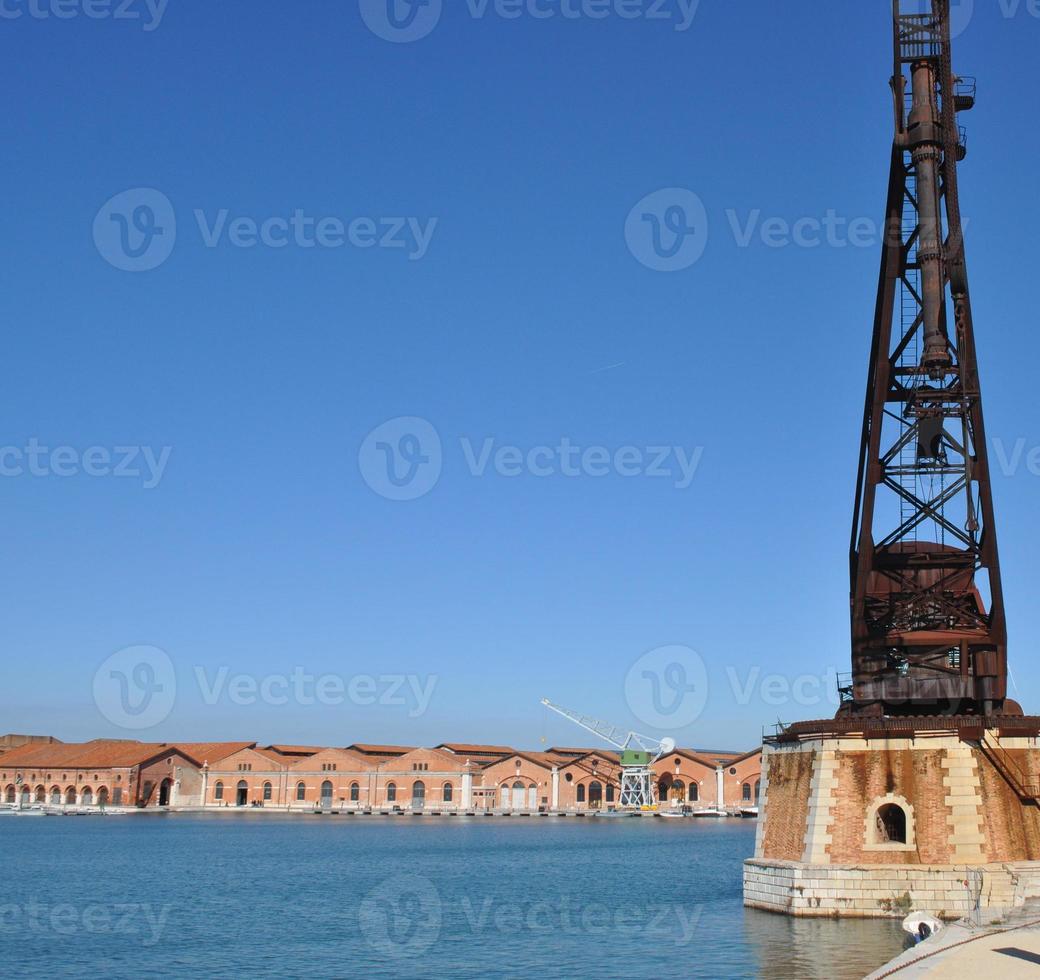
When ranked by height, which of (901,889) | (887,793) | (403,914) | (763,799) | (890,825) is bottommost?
(403,914)

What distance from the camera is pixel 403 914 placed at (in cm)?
4234

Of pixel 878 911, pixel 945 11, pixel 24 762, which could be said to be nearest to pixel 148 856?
pixel 878 911

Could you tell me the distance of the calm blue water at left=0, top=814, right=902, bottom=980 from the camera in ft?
101

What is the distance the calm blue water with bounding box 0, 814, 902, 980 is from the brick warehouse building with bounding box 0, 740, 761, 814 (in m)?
46.4

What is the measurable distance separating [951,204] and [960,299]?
293 centimetres

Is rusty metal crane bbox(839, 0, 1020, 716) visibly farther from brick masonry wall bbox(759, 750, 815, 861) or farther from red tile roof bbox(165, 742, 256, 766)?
red tile roof bbox(165, 742, 256, 766)

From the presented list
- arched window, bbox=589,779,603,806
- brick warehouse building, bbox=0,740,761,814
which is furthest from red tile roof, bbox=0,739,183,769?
arched window, bbox=589,779,603,806

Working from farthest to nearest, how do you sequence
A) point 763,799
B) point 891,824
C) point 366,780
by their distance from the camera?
1. point 366,780
2. point 763,799
3. point 891,824

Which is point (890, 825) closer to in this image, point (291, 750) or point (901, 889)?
point (901, 889)

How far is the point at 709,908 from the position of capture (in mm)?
40719

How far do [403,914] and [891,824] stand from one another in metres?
17.7

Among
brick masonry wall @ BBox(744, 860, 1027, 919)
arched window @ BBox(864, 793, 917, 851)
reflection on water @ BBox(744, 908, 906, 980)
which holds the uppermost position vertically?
arched window @ BBox(864, 793, 917, 851)

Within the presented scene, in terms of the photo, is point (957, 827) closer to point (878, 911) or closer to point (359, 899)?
point (878, 911)

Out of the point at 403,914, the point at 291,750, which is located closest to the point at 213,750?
the point at 291,750
